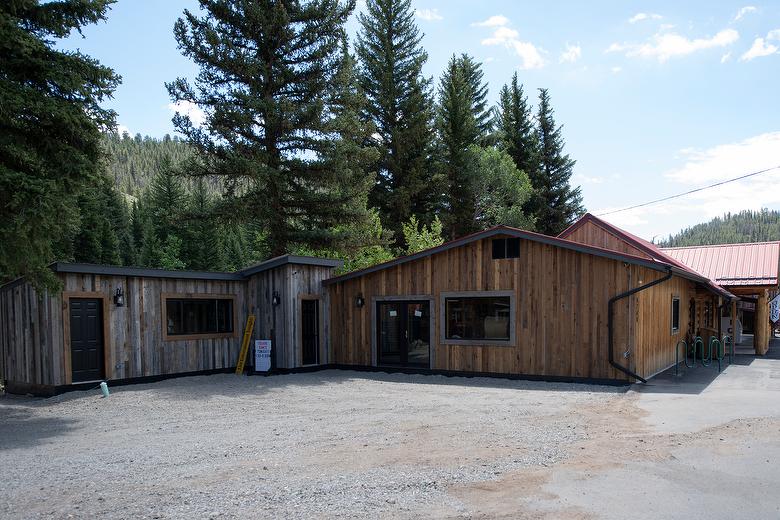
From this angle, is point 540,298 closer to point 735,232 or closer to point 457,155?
point 457,155

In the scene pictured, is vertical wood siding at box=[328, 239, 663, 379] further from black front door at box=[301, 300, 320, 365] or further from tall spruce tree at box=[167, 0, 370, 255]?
tall spruce tree at box=[167, 0, 370, 255]

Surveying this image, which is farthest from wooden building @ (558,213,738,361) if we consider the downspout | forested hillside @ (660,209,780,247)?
forested hillside @ (660,209,780,247)

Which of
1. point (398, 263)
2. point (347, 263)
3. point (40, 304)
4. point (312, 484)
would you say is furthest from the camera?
point (347, 263)

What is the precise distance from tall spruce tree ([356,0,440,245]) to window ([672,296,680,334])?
51.2ft

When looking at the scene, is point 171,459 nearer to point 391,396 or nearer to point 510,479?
point 510,479

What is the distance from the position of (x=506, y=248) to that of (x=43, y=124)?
8.78 metres

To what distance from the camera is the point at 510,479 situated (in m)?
5.25

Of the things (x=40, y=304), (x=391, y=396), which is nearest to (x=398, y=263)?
(x=391, y=396)

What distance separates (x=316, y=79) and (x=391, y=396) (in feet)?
43.2

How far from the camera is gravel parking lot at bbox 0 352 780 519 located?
4.68m

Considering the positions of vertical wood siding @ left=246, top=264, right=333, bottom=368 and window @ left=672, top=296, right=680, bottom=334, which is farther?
window @ left=672, top=296, right=680, bottom=334

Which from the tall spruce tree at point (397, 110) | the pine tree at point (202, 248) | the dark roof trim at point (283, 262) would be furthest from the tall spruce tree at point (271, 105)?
the pine tree at point (202, 248)

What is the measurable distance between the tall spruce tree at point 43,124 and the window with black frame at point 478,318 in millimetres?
7720

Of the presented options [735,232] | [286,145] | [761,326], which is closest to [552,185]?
[761,326]
